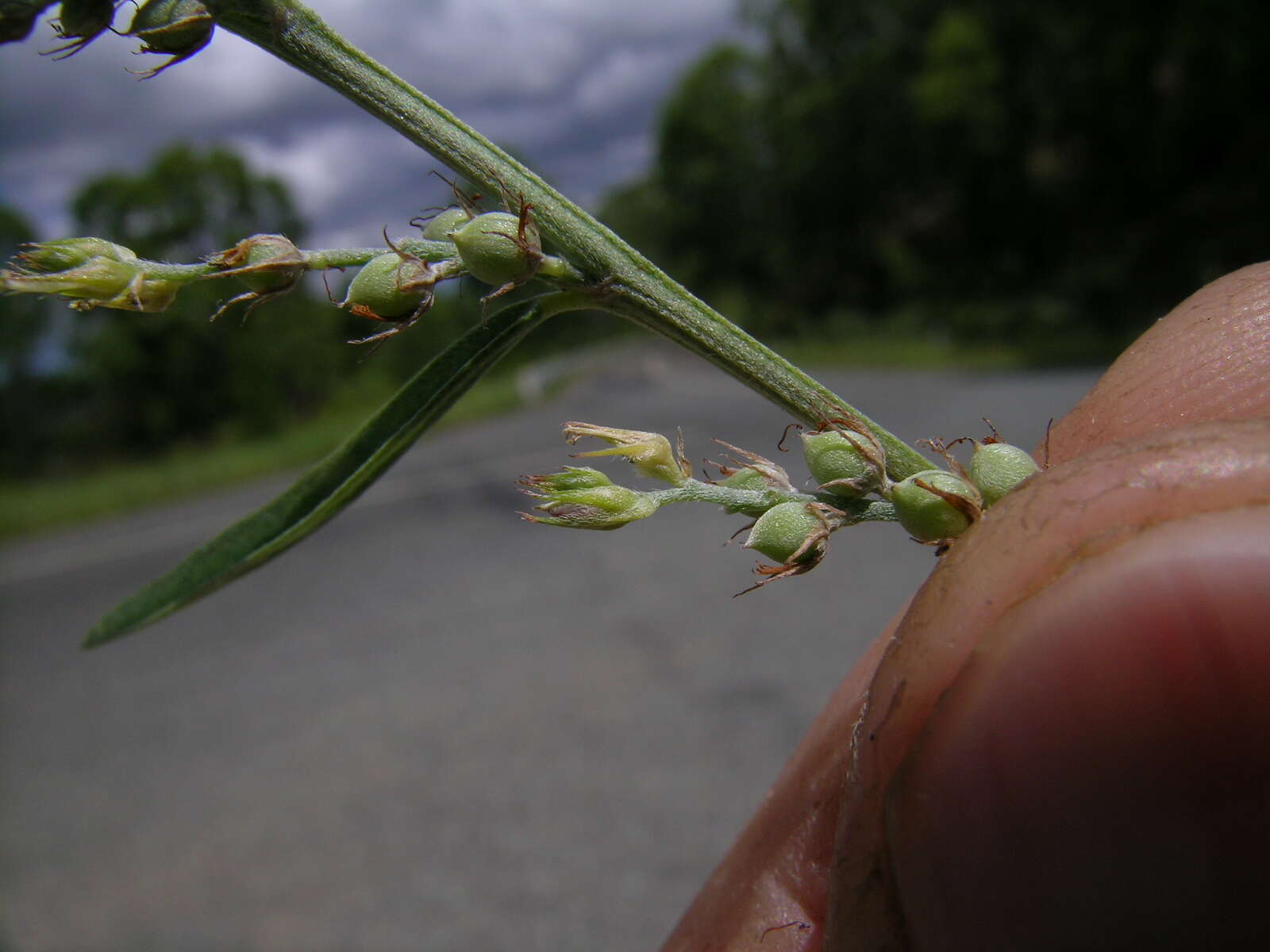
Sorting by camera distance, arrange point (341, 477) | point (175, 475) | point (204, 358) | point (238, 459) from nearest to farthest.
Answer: point (341, 477) < point (175, 475) < point (238, 459) < point (204, 358)

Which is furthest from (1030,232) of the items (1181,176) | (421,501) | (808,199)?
(421,501)

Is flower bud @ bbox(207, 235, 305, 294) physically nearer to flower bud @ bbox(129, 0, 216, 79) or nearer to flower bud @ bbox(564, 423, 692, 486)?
flower bud @ bbox(129, 0, 216, 79)

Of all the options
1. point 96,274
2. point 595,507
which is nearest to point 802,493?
point 595,507

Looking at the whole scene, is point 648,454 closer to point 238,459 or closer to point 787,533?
point 787,533

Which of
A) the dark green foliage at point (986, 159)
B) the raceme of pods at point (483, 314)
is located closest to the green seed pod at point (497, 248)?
the raceme of pods at point (483, 314)

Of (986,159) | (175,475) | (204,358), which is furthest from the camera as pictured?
(986,159)

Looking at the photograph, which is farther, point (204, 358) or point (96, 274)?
point (204, 358)

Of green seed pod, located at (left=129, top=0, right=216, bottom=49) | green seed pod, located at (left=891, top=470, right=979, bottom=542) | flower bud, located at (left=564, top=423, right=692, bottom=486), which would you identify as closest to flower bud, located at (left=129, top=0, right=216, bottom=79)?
green seed pod, located at (left=129, top=0, right=216, bottom=49)
